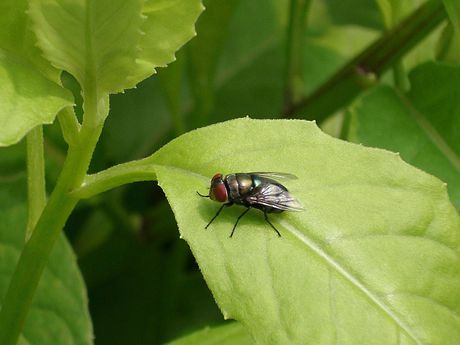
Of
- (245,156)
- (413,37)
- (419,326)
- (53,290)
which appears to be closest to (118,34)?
(245,156)

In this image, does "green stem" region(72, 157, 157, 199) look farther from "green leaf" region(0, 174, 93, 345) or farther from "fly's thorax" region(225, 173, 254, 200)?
"green leaf" region(0, 174, 93, 345)

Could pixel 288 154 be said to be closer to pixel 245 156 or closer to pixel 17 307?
pixel 245 156

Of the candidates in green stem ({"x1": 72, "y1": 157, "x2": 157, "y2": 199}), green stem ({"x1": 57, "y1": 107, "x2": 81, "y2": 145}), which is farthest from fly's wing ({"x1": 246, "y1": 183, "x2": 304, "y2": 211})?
green stem ({"x1": 57, "y1": 107, "x2": 81, "y2": 145})

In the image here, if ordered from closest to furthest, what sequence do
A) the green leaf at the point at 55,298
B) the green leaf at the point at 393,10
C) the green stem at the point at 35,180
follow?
the green stem at the point at 35,180 < the green leaf at the point at 55,298 < the green leaf at the point at 393,10

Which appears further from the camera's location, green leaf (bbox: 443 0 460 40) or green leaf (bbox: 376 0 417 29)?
green leaf (bbox: 376 0 417 29)

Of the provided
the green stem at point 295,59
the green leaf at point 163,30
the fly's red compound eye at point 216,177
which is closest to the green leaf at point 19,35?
the green leaf at point 163,30

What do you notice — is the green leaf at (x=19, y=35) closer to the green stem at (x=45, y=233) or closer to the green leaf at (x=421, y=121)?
the green stem at (x=45, y=233)
